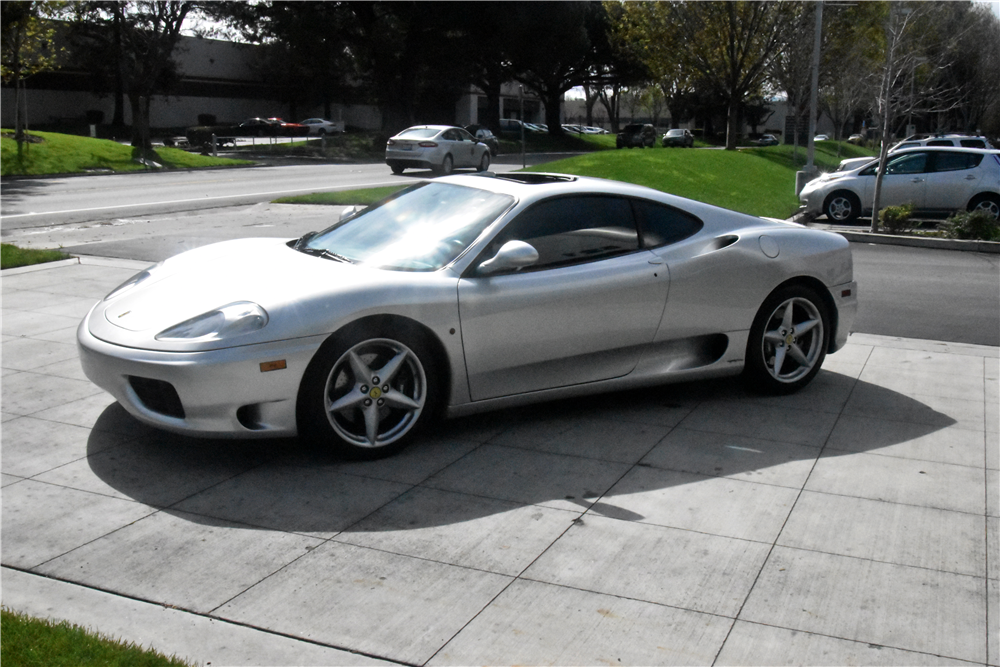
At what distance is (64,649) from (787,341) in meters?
4.63

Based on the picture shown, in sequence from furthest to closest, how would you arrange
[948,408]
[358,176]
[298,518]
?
[358,176], [948,408], [298,518]

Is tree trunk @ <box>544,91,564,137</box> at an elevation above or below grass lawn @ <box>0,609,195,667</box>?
above

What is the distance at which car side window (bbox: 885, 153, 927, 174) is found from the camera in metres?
18.8

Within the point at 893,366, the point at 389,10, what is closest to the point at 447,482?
the point at 893,366

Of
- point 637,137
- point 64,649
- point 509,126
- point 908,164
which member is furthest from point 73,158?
point 509,126

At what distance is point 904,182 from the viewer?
1877 centimetres

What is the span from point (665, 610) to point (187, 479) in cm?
235

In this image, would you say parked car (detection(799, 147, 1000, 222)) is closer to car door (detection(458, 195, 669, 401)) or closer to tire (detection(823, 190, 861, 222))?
tire (detection(823, 190, 861, 222))

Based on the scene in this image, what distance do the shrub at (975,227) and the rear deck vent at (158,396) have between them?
583 inches

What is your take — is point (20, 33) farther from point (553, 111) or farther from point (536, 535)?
point (553, 111)

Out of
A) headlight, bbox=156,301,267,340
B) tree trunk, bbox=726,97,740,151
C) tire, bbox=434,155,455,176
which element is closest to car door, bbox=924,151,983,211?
tire, bbox=434,155,455,176

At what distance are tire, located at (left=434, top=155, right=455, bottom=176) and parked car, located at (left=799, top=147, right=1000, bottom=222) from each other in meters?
14.0

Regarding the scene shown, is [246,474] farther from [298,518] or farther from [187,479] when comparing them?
[298,518]

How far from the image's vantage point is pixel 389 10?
50.0 meters
